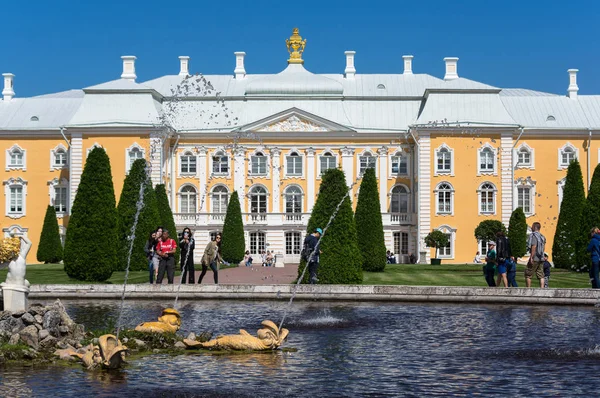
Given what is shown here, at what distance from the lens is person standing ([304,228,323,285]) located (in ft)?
78.3

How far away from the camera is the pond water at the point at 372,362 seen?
1090 centimetres

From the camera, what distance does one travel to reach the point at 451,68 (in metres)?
61.6

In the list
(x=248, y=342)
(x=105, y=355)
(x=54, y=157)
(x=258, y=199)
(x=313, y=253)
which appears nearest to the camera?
(x=105, y=355)

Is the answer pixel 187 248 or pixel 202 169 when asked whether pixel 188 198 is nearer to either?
pixel 202 169

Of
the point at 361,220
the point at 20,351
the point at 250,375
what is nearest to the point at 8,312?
the point at 20,351

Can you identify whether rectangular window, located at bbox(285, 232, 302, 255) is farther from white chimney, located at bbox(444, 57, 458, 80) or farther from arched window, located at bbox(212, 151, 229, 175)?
white chimney, located at bbox(444, 57, 458, 80)

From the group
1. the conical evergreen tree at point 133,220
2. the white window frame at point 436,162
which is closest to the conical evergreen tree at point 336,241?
the conical evergreen tree at point 133,220

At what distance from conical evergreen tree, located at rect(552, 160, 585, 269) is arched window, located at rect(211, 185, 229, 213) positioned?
2238 centimetres

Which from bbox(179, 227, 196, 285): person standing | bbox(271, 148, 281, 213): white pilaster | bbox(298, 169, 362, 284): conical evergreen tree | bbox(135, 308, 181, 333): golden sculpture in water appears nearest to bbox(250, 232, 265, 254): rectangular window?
bbox(271, 148, 281, 213): white pilaster

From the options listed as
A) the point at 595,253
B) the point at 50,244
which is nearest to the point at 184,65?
the point at 50,244

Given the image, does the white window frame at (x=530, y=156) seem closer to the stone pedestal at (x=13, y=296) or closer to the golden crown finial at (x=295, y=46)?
the golden crown finial at (x=295, y=46)

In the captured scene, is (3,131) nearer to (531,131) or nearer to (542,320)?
(531,131)

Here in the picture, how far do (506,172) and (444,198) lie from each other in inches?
144

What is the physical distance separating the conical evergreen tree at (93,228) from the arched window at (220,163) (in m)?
29.4
